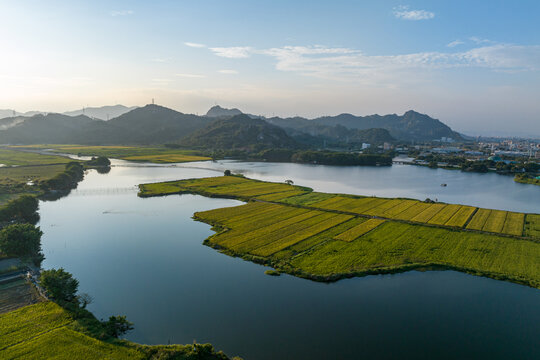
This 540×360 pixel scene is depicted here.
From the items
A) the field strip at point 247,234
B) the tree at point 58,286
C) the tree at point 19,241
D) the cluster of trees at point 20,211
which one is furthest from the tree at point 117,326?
the cluster of trees at point 20,211

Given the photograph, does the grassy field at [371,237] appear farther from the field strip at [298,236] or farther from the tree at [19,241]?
the tree at [19,241]

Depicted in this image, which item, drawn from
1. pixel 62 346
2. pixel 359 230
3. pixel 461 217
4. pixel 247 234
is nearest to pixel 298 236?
A: pixel 247 234

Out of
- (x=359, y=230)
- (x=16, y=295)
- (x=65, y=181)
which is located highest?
(x=65, y=181)

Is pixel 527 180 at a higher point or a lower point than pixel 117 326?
higher

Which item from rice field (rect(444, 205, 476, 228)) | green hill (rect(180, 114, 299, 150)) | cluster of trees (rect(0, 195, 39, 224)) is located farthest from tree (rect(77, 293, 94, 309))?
green hill (rect(180, 114, 299, 150))

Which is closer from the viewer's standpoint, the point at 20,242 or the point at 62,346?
the point at 62,346

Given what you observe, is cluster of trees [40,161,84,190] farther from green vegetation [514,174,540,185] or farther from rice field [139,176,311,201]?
green vegetation [514,174,540,185]

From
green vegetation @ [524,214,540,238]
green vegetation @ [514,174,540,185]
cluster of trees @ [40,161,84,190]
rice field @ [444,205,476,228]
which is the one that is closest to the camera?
green vegetation @ [524,214,540,238]

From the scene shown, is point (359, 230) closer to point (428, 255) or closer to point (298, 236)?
point (298, 236)
